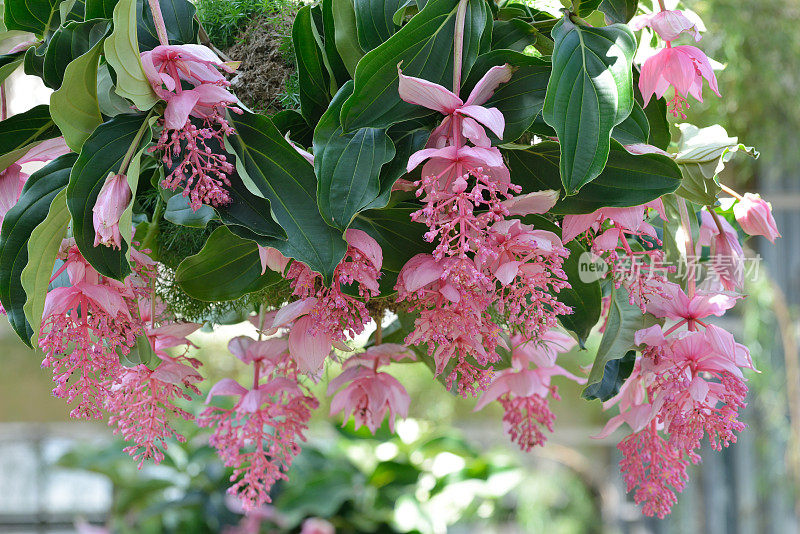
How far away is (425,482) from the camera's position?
183 centimetres

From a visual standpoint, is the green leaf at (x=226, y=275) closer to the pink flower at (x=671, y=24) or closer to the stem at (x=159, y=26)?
the stem at (x=159, y=26)

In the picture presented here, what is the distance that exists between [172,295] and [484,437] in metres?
2.32

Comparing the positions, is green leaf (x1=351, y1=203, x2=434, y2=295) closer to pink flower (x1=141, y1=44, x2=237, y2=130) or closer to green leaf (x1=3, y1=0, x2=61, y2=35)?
pink flower (x1=141, y1=44, x2=237, y2=130)

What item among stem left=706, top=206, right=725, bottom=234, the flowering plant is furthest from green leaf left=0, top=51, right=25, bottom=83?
stem left=706, top=206, right=725, bottom=234

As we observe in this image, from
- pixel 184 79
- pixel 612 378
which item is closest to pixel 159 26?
pixel 184 79

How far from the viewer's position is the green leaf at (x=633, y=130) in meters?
0.40

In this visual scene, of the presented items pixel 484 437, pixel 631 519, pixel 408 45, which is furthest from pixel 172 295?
pixel 631 519

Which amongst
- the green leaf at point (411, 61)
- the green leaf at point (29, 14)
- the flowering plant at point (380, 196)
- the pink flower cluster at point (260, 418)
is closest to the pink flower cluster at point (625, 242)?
the flowering plant at point (380, 196)

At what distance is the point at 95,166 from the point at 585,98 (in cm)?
23

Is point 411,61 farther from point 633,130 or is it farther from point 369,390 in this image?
point 369,390

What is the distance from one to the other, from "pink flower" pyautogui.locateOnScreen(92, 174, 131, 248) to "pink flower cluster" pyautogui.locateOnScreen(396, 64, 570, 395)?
134mm

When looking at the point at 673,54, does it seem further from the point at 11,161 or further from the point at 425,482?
the point at 425,482

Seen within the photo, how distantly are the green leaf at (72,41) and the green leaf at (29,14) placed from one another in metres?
0.04

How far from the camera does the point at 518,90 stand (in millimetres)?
378
